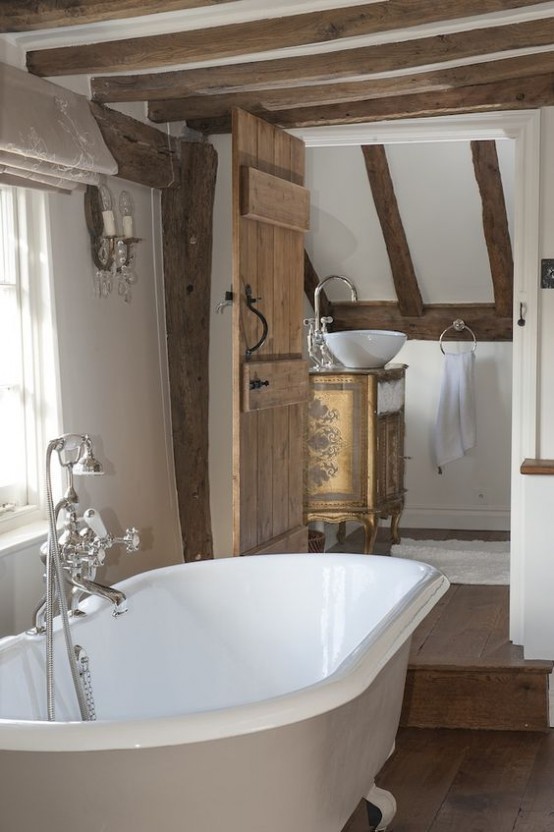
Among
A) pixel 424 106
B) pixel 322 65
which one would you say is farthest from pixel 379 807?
pixel 424 106

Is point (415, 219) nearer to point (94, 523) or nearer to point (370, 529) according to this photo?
point (370, 529)

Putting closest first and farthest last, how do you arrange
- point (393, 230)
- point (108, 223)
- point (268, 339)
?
point (108, 223)
point (268, 339)
point (393, 230)

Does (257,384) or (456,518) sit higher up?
(257,384)

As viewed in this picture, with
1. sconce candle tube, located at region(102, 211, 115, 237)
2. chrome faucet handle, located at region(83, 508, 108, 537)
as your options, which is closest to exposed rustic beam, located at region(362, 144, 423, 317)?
sconce candle tube, located at region(102, 211, 115, 237)

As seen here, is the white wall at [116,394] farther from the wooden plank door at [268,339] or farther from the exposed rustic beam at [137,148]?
the wooden plank door at [268,339]

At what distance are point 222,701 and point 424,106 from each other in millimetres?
2329

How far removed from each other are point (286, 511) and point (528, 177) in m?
1.64

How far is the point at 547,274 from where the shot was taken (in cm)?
407

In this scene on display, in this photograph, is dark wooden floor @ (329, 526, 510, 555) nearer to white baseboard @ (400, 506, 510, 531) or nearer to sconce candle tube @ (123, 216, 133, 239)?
white baseboard @ (400, 506, 510, 531)

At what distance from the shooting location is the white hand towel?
6277 mm

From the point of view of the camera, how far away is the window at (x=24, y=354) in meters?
3.44

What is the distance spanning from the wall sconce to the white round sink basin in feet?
5.06

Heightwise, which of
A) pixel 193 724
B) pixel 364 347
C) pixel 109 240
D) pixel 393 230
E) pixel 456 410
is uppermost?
pixel 393 230

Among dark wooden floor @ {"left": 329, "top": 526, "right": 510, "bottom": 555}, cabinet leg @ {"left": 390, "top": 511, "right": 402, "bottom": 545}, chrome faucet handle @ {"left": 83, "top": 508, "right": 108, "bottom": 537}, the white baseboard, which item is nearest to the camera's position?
chrome faucet handle @ {"left": 83, "top": 508, "right": 108, "bottom": 537}
